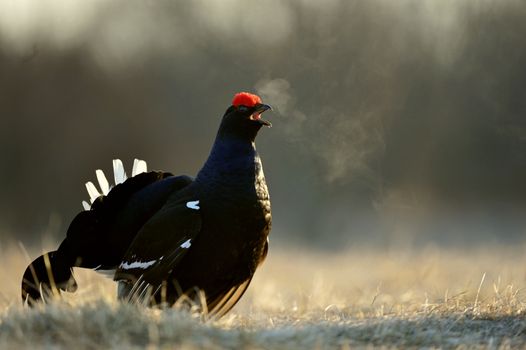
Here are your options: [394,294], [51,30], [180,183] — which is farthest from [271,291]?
[51,30]

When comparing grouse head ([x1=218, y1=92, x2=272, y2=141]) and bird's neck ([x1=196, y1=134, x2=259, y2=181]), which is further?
grouse head ([x1=218, y1=92, x2=272, y2=141])

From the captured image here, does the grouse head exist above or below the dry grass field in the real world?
above

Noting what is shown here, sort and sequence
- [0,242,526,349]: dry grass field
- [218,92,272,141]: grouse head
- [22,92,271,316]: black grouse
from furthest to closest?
[218,92,272,141]: grouse head < [22,92,271,316]: black grouse < [0,242,526,349]: dry grass field

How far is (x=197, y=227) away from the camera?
464cm

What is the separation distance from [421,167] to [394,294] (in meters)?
9.12

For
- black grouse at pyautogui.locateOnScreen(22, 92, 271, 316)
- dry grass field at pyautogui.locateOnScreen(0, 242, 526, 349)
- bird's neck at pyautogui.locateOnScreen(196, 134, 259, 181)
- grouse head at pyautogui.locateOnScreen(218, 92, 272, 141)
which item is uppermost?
grouse head at pyautogui.locateOnScreen(218, 92, 272, 141)

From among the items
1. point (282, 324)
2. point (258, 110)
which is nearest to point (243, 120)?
point (258, 110)

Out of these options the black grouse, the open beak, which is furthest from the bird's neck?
the open beak

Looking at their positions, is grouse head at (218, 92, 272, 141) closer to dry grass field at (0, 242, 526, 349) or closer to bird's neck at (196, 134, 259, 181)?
bird's neck at (196, 134, 259, 181)

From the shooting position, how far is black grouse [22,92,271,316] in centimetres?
465

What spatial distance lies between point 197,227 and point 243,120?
71cm

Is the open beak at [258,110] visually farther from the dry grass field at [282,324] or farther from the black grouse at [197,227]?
the dry grass field at [282,324]

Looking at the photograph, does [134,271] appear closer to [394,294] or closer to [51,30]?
[394,294]

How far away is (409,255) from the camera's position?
31.6ft
